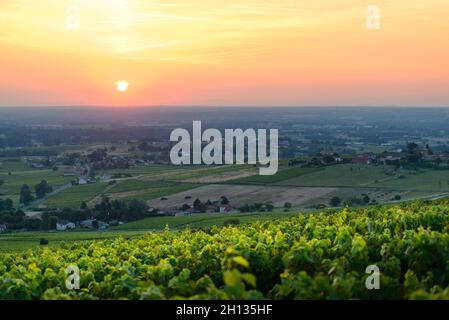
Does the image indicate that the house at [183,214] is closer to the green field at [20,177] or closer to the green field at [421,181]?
the green field at [421,181]

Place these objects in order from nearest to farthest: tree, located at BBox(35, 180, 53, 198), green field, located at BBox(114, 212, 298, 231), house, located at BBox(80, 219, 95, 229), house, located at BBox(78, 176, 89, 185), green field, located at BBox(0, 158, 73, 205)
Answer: green field, located at BBox(114, 212, 298, 231)
house, located at BBox(80, 219, 95, 229)
tree, located at BBox(35, 180, 53, 198)
green field, located at BBox(0, 158, 73, 205)
house, located at BBox(78, 176, 89, 185)

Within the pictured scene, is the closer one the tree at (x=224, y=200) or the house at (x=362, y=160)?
the tree at (x=224, y=200)

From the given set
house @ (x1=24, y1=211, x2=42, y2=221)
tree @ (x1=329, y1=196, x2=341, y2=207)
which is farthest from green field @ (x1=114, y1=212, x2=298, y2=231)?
house @ (x1=24, y1=211, x2=42, y2=221)

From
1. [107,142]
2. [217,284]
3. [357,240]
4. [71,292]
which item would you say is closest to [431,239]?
[357,240]

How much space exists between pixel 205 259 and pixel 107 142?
134610 millimetres

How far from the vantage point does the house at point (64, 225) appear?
52094 millimetres

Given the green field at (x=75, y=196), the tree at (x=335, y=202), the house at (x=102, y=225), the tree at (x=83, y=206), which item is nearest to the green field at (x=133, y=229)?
the house at (x=102, y=225)

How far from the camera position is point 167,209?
57500 mm

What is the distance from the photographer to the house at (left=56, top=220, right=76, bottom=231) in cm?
5209

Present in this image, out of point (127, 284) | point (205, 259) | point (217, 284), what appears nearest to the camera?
point (127, 284)

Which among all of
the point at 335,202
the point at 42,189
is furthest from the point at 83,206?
the point at 335,202

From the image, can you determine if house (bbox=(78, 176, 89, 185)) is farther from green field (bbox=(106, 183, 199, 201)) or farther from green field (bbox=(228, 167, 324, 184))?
green field (bbox=(228, 167, 324, 184))

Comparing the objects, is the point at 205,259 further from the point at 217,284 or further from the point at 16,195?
the point at 16,195

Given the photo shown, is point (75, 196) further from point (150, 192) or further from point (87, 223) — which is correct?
point (87, 223)
